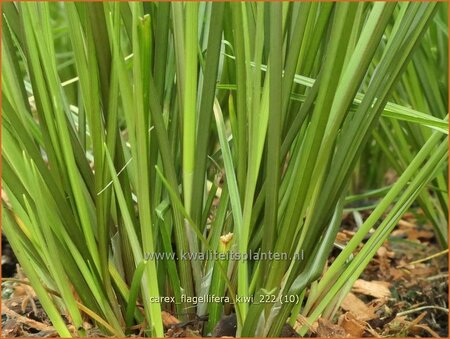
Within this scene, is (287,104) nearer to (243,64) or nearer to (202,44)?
(243,64)

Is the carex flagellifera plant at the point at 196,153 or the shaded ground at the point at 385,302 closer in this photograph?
the carex flagellifera plant at the point at 196,153

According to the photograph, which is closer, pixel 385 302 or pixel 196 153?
pixel 196 153

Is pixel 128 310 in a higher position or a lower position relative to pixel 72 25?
lower

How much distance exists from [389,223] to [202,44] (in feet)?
1.05

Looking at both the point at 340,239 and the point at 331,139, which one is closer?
the point at 331,139

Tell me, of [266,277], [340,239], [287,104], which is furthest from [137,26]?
[340,239]

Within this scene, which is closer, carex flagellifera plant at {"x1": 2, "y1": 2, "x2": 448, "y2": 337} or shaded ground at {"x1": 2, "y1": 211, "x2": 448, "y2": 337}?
carex flagellifera plant at {"x1": 2, "y1": 2, "x2": 448, "y2": 337}

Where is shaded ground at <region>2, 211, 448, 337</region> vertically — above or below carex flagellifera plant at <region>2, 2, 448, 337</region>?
below

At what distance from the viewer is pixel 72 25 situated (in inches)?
25.2

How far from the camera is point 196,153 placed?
667 mm

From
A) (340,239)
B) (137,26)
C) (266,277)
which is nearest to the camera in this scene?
(137,26)

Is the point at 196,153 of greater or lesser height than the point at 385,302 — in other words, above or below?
above

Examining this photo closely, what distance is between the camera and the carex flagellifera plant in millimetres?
597

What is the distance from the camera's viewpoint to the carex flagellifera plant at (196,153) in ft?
1.96
